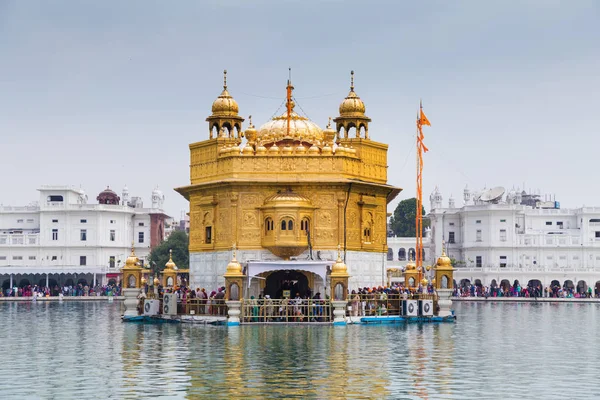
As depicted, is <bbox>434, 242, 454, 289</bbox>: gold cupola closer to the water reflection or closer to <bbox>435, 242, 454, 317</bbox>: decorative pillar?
<bbox>435, 242, 454, 317</bbox>: decorative pillar

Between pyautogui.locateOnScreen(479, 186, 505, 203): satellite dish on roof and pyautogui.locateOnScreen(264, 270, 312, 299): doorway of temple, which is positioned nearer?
pyautogui.locateOnScreen(264, 270, 312, 299): doorway of temple

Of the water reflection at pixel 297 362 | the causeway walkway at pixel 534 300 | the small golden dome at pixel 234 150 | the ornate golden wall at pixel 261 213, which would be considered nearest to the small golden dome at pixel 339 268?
the water reflection at pixel 297 362

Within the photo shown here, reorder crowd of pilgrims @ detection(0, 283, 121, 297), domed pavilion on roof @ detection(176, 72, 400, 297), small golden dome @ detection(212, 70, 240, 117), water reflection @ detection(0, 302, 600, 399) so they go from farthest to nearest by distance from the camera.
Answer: crowd of pilgrims @ detection(0, 283, 121, 297) → small golden dome @ detection(212, 70, 240, 117) → domed pavilion on roof @ detection(176, 72, 400, 297) → water reflection @ detection(0, 302, 600, 399)

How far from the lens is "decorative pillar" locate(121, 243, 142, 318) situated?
42.4 metres

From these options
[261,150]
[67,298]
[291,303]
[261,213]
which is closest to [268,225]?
[261,213]

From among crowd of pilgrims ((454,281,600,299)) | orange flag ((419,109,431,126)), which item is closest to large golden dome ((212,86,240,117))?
orange flag ((419,109,431,126))

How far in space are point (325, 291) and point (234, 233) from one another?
4.34 m

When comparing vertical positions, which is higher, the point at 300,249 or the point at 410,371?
the point at 300,249

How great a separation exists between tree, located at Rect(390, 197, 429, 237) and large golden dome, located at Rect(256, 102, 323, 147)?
8165 centimetres

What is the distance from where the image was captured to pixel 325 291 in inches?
1524

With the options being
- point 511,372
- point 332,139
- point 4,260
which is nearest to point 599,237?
point 4,260

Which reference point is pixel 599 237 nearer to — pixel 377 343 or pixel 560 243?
pixel 560 243

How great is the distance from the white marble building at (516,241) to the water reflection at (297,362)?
60173 millimetres

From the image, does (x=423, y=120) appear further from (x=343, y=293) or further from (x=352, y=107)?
(x=343, y=293)
